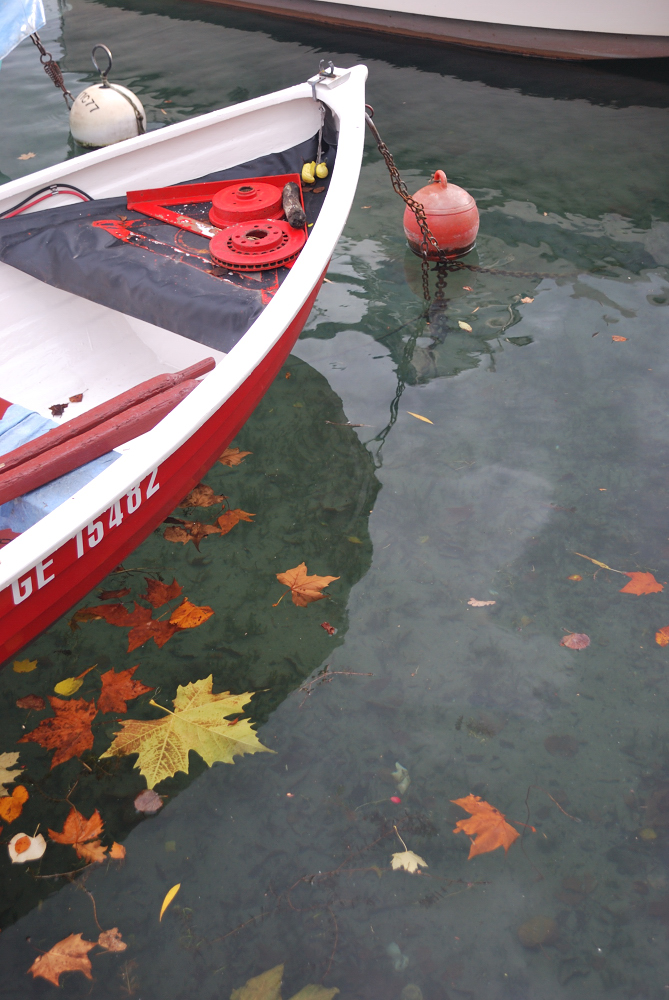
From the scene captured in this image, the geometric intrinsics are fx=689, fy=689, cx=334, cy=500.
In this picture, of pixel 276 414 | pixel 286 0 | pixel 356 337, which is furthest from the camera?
pixel 286 0

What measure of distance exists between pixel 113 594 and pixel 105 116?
5226mm

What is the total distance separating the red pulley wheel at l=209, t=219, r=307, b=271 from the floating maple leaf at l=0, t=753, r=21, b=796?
2.54m

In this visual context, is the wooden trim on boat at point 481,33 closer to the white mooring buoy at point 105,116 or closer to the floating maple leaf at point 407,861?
the white mooring buoy at point 105,116

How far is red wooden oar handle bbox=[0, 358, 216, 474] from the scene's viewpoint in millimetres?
2518

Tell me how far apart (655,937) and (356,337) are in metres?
3.52

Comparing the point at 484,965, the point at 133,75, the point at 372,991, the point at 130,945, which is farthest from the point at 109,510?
the point at 133,75

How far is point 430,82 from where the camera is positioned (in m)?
8.16

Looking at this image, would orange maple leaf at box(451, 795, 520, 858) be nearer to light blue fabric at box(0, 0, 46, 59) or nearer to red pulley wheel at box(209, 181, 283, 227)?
red pulley wheel at box(209, 181, 283, 227)

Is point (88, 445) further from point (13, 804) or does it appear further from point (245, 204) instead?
point (245, 204)

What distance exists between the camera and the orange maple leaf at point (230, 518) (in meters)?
3.36

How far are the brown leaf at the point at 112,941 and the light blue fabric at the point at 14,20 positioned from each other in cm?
596

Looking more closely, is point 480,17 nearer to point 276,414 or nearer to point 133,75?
point 133,75

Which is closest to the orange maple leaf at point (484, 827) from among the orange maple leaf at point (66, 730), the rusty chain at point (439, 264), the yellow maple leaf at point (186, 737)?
the yellow maple leaf at point (186, 737)

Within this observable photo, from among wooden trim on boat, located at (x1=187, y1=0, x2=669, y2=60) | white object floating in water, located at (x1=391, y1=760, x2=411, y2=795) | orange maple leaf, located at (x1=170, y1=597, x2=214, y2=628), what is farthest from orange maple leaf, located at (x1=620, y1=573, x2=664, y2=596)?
wooden trim on boat, located at (x1=187, y1=0, x2=669, y2=60)
